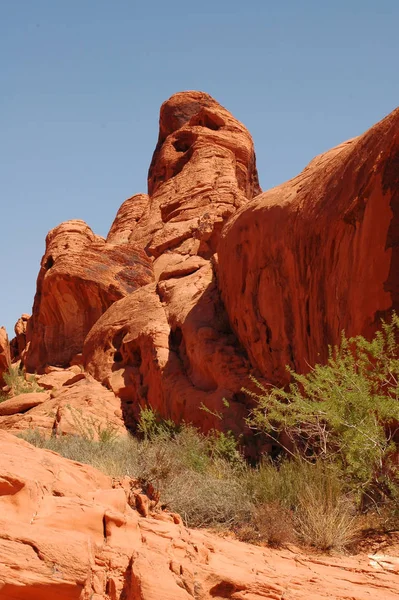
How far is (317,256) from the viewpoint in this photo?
10.6 meters

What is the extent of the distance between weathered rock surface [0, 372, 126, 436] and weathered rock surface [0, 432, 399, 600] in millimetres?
7356

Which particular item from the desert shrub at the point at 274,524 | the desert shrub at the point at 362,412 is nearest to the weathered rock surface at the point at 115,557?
the desert shrub at the point at 274,524

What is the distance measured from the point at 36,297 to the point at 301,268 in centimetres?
1685

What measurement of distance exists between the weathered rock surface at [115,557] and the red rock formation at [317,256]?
407 centimetres

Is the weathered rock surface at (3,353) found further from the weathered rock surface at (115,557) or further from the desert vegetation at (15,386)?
the weathered rock surface at (115,557)

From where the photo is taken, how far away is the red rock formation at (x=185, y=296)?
13.5m

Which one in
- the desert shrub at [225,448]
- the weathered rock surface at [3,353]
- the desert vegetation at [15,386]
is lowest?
the desert shrub at [225,448]

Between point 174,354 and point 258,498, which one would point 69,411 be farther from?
point 258,498

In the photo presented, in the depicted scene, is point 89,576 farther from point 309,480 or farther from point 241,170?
point 241,170

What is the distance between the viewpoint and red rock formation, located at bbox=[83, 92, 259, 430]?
13.5 m

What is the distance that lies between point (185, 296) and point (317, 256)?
5837 millimetres

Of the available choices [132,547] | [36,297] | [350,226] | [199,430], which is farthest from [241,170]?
[132,547]

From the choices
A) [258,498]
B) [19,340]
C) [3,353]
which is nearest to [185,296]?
[3,353]

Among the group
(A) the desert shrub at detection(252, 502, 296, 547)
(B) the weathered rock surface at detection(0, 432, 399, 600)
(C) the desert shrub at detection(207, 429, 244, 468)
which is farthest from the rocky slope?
(C) the desert shrub at detection(207, 429, 244, 468)
